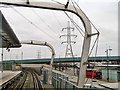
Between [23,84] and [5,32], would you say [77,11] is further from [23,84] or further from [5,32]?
[23,84]

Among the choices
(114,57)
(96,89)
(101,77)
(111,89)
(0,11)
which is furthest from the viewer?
(114,57)

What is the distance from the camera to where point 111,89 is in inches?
188

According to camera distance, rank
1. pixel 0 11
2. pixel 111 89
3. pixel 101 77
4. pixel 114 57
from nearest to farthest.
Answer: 1. pixel 111 89
2. pixel 0 11
3. pixel 101 77
4. pixel 114 57

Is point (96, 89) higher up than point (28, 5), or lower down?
lower down

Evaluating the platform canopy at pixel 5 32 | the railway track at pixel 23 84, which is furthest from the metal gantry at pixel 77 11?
the railway track at pixel 23 84

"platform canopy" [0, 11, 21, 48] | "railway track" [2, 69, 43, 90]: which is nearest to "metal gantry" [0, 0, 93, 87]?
"platform canopy" [0, 11, 21, 48]

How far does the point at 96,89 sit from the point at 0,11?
5211 mm

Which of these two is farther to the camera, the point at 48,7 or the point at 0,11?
the point at 0,11

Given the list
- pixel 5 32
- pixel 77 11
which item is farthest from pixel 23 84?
pixel 77 11

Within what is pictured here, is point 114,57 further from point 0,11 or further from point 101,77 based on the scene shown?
point 0,11

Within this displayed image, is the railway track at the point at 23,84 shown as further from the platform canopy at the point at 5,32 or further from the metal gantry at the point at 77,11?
the metal gantry at the point at 77,11

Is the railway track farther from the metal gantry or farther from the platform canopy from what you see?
the metal gantry

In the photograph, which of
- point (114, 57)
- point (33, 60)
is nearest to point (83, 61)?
point (114, 57)

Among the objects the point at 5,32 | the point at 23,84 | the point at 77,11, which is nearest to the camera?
the point at 77,11
